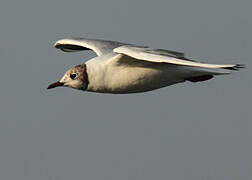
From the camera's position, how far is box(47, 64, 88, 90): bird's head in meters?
22.4

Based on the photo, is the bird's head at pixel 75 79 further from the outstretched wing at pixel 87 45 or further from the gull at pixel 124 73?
the outstretched wing at pixel 87 45

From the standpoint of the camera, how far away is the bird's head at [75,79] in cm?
2242

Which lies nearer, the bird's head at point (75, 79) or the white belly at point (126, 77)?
the white belly at point (126, 77)

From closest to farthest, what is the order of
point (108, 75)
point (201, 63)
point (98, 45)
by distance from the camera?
point (201, 63) → point (108, 75) → point (98, 45)

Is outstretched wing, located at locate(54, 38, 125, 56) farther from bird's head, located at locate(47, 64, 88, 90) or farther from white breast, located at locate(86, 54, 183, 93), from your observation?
white breast, located at locate(86, 54, 183, 93)

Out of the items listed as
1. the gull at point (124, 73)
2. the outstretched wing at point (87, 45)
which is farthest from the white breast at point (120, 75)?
the outstretched wing at point (87, 45)

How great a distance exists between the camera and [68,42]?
1041 inches

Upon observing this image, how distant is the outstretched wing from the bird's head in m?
2.04

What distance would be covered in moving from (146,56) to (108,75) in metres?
2.10

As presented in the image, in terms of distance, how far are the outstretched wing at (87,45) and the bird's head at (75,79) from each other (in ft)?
6.69

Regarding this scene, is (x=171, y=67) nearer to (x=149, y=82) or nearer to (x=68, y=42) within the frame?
(x=149, y=82)

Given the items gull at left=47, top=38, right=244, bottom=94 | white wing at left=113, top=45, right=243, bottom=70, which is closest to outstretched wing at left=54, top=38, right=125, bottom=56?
gull at left=47, top=38, right=244, bottom=94

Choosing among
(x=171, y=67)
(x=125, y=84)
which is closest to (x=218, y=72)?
(x=171, y=67)

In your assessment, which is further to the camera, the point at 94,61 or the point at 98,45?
the point at 98,45
